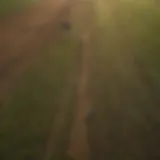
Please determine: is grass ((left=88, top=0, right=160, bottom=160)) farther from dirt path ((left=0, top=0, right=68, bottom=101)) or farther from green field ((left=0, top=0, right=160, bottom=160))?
dirt path ((left=0, top=0, right=68, bottom=101))

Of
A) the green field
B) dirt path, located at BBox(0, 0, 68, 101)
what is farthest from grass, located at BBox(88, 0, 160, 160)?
dirt path, located at BBox(0, 0, 68, 101)

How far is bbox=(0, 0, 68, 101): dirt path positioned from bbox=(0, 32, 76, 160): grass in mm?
23

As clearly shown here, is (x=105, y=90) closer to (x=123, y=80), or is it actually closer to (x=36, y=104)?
(x=123, y=80)

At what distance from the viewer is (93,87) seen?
2.48 feet

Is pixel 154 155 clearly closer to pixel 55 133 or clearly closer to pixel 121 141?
pixel 121 141

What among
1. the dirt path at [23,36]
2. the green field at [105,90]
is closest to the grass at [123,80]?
the green field at [105,90]

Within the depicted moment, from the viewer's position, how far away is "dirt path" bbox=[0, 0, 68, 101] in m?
0.74

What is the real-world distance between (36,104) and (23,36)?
0.57ft

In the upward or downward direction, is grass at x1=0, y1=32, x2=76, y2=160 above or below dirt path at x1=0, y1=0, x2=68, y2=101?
below

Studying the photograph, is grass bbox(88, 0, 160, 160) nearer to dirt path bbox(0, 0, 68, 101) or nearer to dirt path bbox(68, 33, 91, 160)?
dirt path bbox(68, 33, 91, 160)

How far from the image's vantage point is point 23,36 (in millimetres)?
768

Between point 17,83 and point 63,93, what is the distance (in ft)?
0.37

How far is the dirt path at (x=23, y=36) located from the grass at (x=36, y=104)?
2 centimetres

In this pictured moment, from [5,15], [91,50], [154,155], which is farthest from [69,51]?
[154,155]
